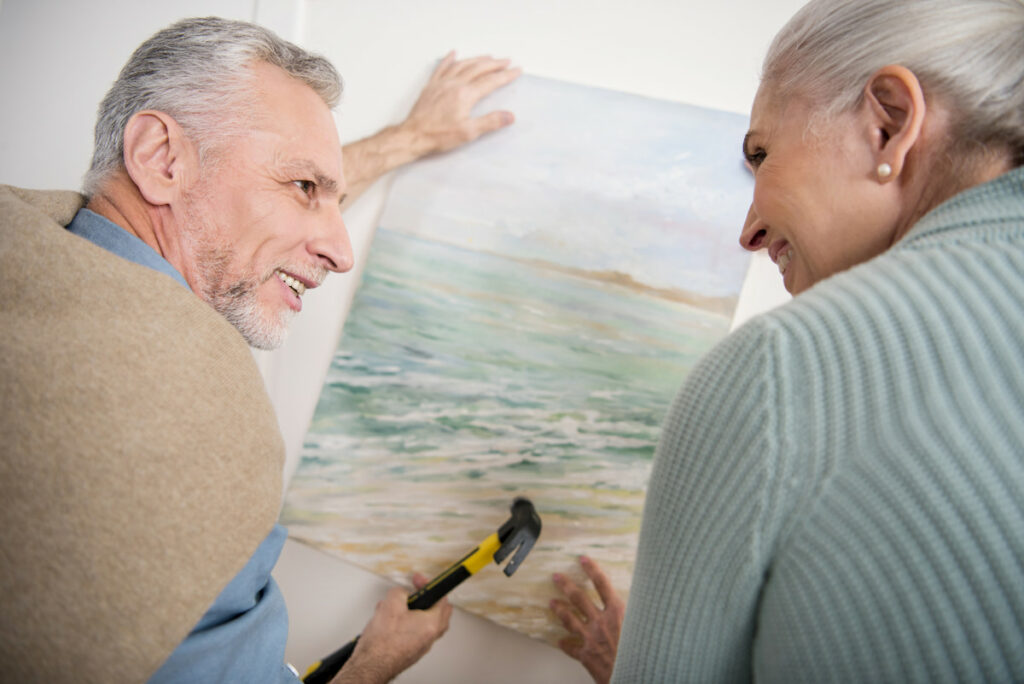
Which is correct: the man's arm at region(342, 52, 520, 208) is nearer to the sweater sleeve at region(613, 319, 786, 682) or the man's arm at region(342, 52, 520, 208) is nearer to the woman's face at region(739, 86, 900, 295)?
the woman's face at region(739, 86, 900, 295)

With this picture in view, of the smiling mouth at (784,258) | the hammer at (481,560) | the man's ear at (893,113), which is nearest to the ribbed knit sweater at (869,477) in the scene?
the man's ear at (893,113)

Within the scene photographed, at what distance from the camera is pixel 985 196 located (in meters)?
0.66

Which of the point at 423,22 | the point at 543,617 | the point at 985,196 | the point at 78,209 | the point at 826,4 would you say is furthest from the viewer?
the point at 423,22

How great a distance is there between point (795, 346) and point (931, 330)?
0.38ft

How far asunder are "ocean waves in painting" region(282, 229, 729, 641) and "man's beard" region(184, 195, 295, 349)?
12.4 inches

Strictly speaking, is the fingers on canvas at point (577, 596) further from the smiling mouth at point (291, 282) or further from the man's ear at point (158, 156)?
the man's ear at point (158, 156)

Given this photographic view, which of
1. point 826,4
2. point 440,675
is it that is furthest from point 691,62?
point 440,675

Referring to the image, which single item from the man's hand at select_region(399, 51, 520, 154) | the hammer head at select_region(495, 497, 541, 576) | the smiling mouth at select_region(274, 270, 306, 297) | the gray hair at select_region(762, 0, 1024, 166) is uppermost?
the gray hair at select_region(762, 0, 1024, 166)

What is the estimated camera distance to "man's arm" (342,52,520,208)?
59.9 inches

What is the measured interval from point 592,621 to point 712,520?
832mm

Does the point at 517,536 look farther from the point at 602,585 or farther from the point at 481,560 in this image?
the point at 602,585

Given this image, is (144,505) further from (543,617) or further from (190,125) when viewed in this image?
(543,617)

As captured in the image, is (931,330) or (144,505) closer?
(931,330)

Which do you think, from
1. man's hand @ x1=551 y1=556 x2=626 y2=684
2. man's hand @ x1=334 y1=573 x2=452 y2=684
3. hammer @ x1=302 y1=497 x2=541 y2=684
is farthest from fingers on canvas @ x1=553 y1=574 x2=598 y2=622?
man's hand @ x1=334 y1=573 x2=452 y2=684
